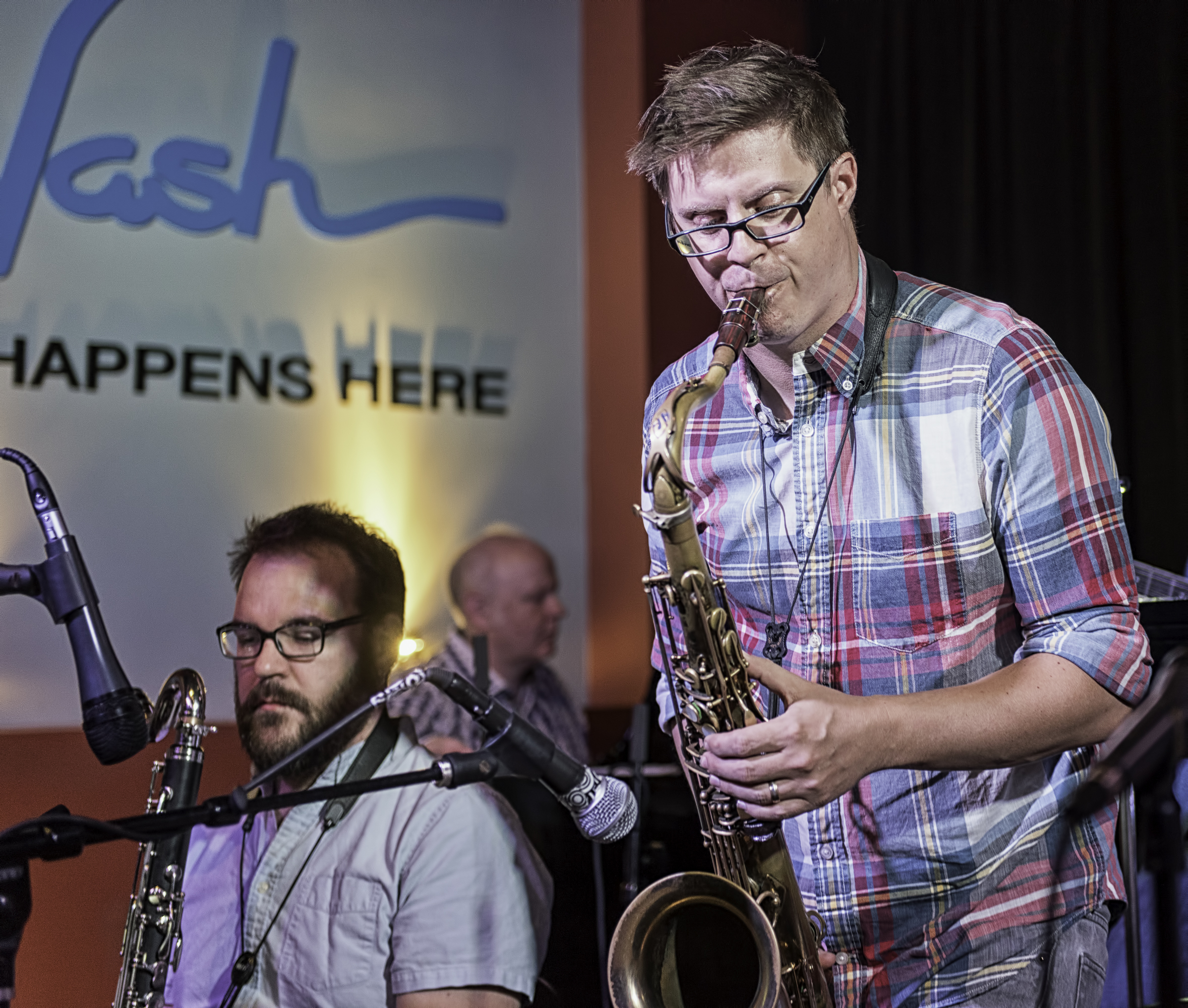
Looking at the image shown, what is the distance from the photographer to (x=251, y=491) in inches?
183

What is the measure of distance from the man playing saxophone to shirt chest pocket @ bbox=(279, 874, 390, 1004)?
632 mm

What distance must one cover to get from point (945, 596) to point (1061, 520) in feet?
0.69

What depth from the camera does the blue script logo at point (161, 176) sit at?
4.24 m

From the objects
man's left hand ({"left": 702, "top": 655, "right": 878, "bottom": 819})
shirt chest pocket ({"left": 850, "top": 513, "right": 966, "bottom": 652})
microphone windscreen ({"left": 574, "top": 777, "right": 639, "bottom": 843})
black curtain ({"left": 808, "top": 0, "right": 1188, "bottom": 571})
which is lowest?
microphone windscreen ({"left": 574, "top": 777, "right": 639, "bottom": 843})

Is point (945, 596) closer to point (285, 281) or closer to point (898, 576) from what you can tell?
point (898, 576)

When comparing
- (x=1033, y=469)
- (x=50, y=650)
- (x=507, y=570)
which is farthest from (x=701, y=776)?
(x=507, y=570)

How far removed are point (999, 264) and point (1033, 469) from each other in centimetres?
265

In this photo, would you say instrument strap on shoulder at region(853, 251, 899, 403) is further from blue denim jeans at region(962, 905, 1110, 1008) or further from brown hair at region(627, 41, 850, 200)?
blue denim jeans at region(962, 905, 1110, 1008)

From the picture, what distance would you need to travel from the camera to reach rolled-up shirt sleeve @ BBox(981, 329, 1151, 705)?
1587 mm

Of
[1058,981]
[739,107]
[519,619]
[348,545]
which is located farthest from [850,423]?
[519,619]

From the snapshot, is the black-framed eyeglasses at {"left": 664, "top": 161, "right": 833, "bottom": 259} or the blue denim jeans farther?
the black-framed eyeglasses at {"left": 664, "top": 161, "right": 833, "bottom": 259}

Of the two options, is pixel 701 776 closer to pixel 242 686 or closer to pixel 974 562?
pixel 974 562

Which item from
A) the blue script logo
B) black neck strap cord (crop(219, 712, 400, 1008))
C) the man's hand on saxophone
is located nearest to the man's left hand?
the man's hand on saxophone

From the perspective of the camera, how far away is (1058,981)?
1.70 m
